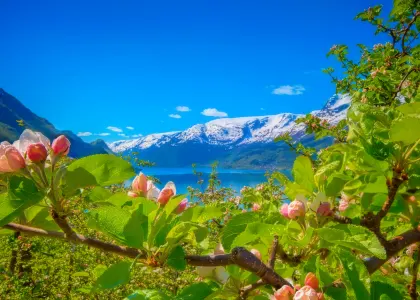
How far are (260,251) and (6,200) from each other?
0.86 metres

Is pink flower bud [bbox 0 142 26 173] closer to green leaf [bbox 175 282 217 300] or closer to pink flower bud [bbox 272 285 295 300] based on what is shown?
green leaf [bbox 175 282 217 300]

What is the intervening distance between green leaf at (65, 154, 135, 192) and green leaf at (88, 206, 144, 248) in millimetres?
133

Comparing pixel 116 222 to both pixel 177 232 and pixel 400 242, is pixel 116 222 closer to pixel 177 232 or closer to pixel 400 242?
pixel 177 232

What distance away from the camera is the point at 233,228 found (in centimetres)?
120

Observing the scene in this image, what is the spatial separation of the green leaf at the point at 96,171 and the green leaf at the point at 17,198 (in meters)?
0.09

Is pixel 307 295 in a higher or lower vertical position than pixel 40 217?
lower

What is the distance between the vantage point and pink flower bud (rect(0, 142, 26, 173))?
1.05m

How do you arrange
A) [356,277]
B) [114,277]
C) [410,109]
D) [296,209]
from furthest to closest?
[296,209]
[410,109]
[114,277]
[356,277]

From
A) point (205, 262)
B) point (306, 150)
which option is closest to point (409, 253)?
point (205, 262)

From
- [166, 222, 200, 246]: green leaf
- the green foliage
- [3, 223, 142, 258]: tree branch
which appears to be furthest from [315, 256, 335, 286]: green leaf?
[3, 223, 142, 258]: tree branch

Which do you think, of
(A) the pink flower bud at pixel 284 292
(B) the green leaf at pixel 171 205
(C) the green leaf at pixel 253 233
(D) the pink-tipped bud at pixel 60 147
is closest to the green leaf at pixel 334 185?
(C) the green leaf at pixel 253 233

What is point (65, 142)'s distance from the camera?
4.08 feet

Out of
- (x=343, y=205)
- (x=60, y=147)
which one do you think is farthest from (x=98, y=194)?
(x=343, y=205)

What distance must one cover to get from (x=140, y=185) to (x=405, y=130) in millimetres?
915
